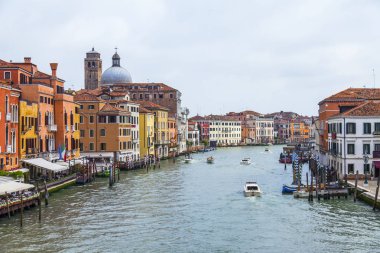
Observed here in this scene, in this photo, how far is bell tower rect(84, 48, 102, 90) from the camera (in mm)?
105875

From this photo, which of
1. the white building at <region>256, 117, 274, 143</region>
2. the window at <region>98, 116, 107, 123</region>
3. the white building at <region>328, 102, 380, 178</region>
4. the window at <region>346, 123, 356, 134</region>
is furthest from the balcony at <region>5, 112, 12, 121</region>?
the white building at <region>256, 117, 274, 143</region>

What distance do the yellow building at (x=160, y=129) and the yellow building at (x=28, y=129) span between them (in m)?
30.9

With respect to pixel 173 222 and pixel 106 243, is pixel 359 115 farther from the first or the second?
pixel 106 243

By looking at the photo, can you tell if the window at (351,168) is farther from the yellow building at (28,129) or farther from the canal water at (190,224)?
the yellow building at (28,129)

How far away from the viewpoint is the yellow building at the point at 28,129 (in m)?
36.1

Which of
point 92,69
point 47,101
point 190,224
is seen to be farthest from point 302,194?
point 92,69

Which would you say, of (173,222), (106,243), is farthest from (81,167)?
(106,243)

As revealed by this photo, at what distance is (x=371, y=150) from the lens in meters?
35.4

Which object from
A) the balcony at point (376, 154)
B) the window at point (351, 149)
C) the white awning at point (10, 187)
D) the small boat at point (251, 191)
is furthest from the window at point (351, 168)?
the white awning at point (10, 187)

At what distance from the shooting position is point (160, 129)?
72.4 metres

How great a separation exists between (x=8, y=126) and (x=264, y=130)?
11609 cm

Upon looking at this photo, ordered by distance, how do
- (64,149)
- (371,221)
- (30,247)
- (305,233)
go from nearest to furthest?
(30,247)
(305,233)
(371,221)
(64,149)

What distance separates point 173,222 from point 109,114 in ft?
98.1

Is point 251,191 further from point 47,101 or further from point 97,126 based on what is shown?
point 97,126
